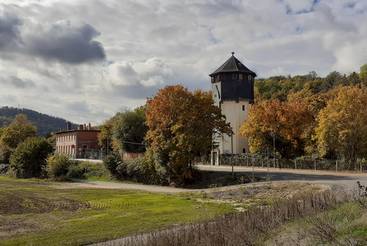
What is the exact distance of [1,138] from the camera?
123 metres

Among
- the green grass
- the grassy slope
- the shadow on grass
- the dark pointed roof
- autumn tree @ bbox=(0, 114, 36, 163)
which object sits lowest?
the green grass

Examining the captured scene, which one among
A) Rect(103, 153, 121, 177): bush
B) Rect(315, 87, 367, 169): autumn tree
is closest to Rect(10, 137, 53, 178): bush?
Rect(103, 153, 121, 177): bush

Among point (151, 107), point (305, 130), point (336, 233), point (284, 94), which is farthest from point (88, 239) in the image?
point (284, 94)

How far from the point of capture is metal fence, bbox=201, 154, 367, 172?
58.0 m

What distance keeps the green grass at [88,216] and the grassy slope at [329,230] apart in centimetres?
1022

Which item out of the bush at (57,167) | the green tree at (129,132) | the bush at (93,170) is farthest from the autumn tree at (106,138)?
the bush at (57,167)

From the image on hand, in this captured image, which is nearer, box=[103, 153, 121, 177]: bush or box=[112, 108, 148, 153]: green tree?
box=[103, 153, 121, 177]: bush

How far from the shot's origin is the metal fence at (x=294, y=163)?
5803cm

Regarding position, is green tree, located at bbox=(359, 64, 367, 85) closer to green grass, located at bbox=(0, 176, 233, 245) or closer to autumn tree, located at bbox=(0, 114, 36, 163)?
green grass, located at bbox=(0, 176, 233, 245)

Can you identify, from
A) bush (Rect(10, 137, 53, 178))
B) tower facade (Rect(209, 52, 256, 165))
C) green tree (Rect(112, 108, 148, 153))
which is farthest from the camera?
bush (Rect(10, 137, 53, 178))

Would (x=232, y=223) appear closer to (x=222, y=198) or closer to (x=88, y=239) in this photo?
(x=88, y=239)

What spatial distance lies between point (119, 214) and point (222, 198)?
11.3m

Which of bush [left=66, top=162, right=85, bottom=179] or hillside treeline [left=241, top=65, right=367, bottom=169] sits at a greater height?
hillside treeline [left=241, top=65, right=367, bottom=169]

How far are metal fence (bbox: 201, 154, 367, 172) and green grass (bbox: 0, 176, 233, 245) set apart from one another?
942 inches
